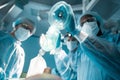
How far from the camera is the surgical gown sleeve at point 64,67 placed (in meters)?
2.30

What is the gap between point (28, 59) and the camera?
11.6 feet

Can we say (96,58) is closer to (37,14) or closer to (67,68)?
(67,68)

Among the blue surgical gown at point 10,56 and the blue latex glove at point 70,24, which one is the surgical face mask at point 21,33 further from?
the blue latex glove at point 70,24

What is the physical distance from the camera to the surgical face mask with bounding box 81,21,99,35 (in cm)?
174

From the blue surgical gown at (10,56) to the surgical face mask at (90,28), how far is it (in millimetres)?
806

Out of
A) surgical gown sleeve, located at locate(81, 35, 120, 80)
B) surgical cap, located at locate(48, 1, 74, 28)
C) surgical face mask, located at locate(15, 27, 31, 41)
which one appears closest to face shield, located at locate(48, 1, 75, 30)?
surgical cap, located at locate(48, 1, 74, 28)

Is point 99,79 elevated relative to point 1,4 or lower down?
lower down

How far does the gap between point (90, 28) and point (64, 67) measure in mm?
797

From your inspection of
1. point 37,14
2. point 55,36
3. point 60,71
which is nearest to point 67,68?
point 60,71

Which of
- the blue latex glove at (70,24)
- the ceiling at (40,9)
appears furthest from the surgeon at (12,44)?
the blue latex glove at (70,24)

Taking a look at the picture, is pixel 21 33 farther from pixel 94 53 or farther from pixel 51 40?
pixel 94 53

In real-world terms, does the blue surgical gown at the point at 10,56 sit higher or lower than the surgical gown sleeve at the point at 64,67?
higher

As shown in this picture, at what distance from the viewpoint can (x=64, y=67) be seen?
242 centimetres

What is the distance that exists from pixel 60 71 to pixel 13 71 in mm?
487
